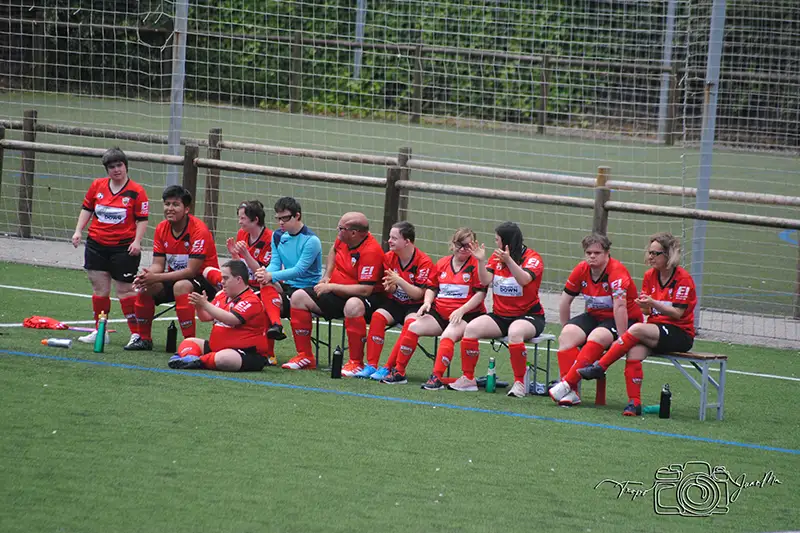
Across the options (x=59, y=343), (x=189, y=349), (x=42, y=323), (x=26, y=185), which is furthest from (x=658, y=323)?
(x=26, y=185)

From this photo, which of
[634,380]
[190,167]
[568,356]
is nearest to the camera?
[634,380]

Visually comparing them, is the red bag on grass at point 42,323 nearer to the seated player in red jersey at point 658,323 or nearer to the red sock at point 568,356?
the red sock at point 568,356

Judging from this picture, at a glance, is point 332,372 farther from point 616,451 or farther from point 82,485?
point 82,485

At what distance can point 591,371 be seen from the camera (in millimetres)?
7957

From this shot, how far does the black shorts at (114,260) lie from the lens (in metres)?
9.41

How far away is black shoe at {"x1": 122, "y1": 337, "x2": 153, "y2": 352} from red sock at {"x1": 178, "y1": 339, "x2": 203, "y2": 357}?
61 cm

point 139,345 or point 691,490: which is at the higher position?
point 139,345

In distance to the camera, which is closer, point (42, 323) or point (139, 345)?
point (139, 345)

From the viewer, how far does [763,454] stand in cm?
704

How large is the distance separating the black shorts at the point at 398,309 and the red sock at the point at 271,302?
0.81 metres

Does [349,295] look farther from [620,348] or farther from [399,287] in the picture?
[620,348]

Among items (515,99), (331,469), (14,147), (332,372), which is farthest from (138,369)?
(515,99)

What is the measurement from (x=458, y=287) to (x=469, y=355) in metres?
0.58

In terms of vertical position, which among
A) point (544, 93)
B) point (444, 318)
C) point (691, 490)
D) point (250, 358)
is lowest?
point (691, 490)
